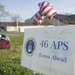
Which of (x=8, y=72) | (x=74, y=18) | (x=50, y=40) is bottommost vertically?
(x=8, y=72)

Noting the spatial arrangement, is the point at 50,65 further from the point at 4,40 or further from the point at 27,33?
the point at 4,40

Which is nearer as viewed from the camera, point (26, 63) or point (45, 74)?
point (45, 74)

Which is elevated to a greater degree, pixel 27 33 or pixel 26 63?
pixel 27 33

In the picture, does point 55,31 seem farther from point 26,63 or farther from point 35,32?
point 26,63

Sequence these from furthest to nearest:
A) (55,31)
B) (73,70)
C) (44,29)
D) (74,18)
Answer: (74,18) → (44,29) → (55,31) → (73,70)

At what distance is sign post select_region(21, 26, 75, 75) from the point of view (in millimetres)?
3957

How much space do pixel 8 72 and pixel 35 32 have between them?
2.46m

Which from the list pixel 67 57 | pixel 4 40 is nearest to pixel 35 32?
pixel 67 57

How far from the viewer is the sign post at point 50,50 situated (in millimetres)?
3957

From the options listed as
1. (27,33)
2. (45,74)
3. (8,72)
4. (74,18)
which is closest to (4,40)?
(8,72)

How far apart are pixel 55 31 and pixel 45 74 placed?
913 mm

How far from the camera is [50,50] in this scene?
444cm

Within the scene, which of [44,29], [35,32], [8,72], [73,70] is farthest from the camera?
[8,72]

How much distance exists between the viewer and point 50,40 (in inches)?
176
